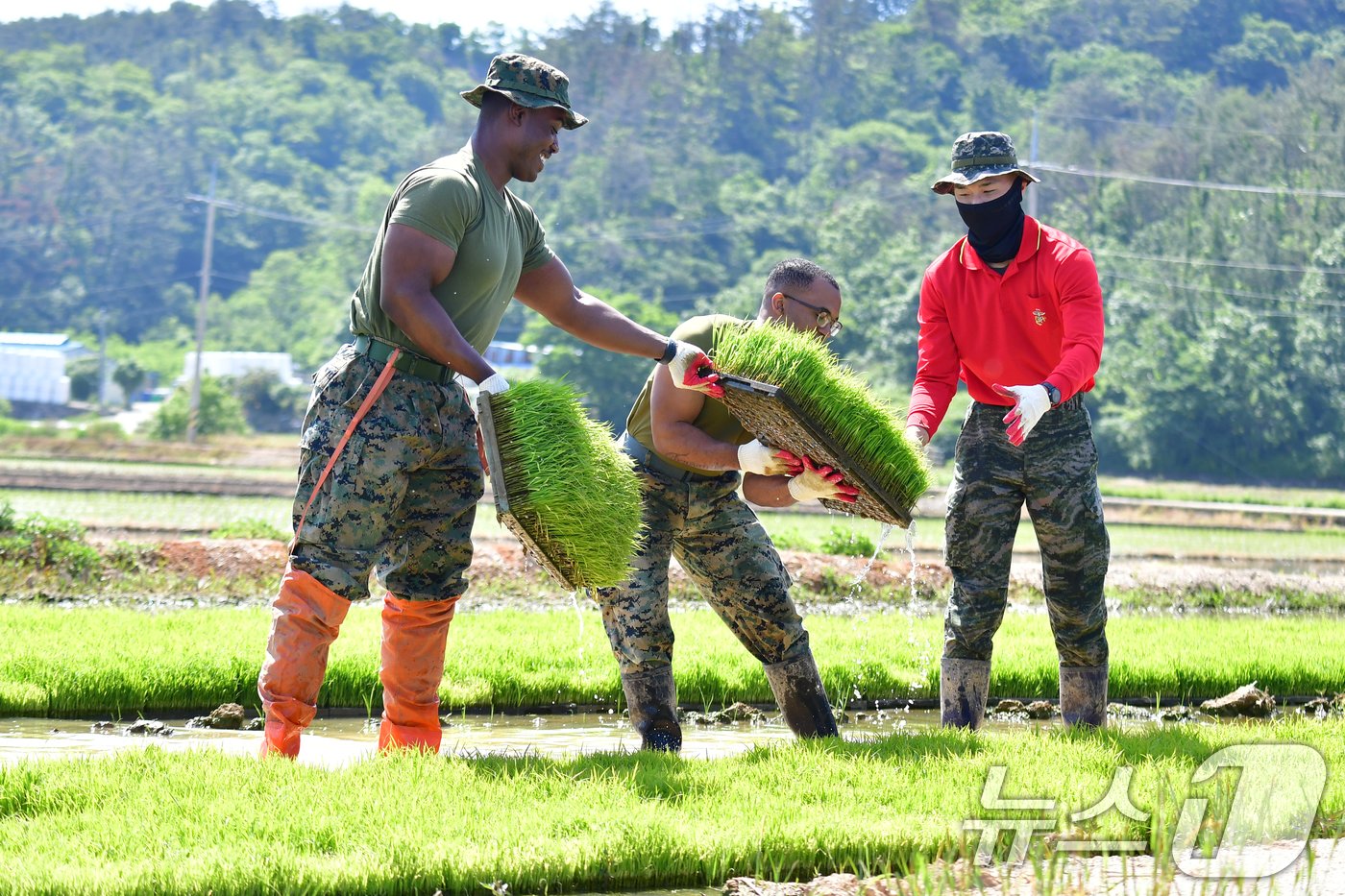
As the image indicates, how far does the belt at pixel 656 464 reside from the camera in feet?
20.0

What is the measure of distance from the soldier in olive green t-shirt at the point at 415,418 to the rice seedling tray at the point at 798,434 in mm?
143

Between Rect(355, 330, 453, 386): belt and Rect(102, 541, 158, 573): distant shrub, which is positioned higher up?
Rect(355, 330, 453, 386): belt

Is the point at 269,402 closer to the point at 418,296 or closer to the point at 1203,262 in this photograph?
the point at 1203,262

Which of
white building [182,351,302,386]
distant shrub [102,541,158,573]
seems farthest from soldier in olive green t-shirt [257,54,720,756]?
white building [182,351,302,386]

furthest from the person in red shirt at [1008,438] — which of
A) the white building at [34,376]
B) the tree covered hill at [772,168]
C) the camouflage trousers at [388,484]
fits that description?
the white building at [34,376]

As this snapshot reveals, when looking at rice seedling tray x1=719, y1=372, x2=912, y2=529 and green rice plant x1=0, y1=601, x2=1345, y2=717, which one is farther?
green rice plant x1=0, y1=601, x2=1345, y2=717

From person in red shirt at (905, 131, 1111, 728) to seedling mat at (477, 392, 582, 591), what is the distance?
156 cm

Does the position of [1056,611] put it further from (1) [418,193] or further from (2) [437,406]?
(1) [418,193]

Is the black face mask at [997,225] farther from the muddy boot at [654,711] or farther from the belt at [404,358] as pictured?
the belt at [404,358]

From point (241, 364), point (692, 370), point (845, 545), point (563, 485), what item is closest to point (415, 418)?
point (563, 485)

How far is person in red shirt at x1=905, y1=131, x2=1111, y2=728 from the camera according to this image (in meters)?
6.18

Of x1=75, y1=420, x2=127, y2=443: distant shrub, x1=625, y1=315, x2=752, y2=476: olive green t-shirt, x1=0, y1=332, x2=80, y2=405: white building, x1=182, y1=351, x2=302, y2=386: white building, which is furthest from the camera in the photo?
x1=182, y1=351, x2=302, y2=386: white building

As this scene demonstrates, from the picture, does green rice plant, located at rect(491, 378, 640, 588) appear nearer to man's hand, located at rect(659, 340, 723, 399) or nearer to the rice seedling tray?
man's hand, located at rect(659, 340, 723, 399)

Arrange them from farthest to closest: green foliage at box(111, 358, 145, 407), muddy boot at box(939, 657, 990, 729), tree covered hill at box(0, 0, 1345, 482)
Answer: green foliage at box(111, 358, 145, 407) < tree covered hill at box(0, 0, 1345, 482) < muddy boot at box(939, 657, 990, 729)
